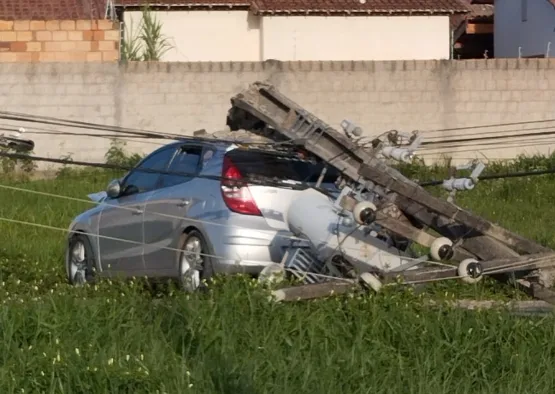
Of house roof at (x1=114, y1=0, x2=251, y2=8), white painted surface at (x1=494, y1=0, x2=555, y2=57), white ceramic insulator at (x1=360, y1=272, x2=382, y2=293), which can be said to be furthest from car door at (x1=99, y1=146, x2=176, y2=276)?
white painted surface at (x1=494, y1=0, x2=555, y2=57)

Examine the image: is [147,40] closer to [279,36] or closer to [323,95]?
[279,36]

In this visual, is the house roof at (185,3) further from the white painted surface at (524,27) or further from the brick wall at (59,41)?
the white painted surface at (524,27)

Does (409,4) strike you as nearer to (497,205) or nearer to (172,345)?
(497,205)

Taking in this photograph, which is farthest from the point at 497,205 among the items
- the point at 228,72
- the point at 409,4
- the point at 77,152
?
the point at 409,4

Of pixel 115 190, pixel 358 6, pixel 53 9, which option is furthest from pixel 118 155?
pixel 358 6

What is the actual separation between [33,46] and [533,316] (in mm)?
15793

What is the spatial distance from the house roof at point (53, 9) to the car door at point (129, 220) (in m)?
17.6

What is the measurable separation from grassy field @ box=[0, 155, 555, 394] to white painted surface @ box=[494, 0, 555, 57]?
28.1 metres

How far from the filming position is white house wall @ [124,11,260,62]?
103ft

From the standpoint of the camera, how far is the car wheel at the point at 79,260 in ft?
45.8

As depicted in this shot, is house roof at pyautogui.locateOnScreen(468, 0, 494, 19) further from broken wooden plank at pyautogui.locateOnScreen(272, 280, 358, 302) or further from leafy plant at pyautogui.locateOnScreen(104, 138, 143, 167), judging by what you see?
broken wooden plank at pyautogui.locateOnScreen(272, 280, 358, 302)

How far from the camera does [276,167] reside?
1210 cm

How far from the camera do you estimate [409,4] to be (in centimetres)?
3228

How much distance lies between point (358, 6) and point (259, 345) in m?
23.7
